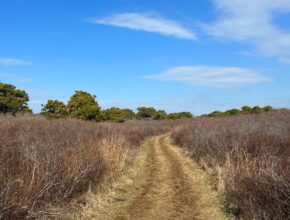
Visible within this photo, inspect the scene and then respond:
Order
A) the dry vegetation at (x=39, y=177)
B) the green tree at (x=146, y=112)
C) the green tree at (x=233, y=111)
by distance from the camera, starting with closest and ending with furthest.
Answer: the dry vegetation at (x=39, y=177), the green tree at (x=233, y=111), the green tree at (x=146, y=112)

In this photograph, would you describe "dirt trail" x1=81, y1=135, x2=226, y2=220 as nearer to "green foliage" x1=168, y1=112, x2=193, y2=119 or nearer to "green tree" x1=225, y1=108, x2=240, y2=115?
"green tree" x1=225, y1=108, x2=240, y2=115

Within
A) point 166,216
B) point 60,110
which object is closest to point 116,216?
point 166,216

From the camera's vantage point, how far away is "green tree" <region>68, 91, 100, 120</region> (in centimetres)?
4078

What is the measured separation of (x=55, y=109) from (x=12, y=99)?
5.07 metres

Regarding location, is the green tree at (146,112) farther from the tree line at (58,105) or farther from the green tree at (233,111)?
the tree line at (58,105)

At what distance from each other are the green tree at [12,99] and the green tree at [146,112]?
6945 centimetres

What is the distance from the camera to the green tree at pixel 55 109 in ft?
124

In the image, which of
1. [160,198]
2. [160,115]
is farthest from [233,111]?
[160,198]

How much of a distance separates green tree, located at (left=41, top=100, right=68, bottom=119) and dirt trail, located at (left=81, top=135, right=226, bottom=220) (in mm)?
22217

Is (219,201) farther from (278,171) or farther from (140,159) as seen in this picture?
(140,159)

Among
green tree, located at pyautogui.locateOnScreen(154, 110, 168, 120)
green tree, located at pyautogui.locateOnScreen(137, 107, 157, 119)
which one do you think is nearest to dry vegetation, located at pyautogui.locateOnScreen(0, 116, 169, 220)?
green tree, located at pyautogui.locateOnScreen(154, 110, 168, 120)

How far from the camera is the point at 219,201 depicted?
10844 mm

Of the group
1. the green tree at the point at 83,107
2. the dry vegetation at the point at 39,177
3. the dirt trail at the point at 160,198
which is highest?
the green tree at the point at 83,107

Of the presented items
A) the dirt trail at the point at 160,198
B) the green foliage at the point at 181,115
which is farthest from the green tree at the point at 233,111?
the dirt trail at the point at 160,198
